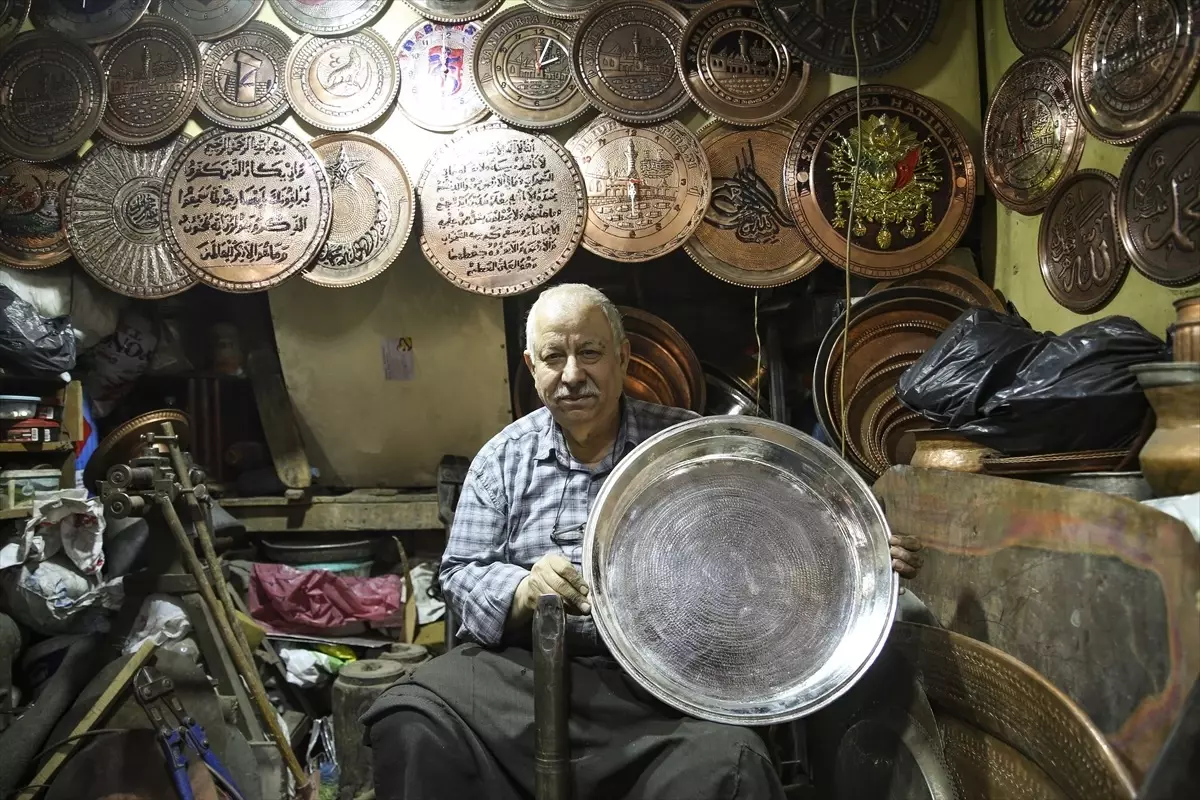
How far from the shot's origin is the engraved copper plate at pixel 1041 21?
2078 mm

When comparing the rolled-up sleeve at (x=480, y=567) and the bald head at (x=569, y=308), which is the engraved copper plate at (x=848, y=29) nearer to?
the bald head at (x=569, y=308)

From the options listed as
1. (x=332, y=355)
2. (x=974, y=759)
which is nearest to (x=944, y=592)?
(x=974, y=759)

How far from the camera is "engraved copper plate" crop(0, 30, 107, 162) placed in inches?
106

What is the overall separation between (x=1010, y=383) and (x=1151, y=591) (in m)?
0.67

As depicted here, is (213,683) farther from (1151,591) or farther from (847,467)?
(1151,591)

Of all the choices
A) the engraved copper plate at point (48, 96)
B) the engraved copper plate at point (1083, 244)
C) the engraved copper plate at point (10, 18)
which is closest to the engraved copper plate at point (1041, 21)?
the engraved copper plate at point (1083, 244)

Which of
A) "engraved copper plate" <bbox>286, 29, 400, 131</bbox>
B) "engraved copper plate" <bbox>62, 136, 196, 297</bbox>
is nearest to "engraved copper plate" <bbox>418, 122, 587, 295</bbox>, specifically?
"engraved copper plate" <bbox>286, 29, 400, 131</bbox>

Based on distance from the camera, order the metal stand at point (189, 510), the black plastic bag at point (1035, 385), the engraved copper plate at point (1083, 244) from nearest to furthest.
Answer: the black plastic bag at point (1035, 385) → the engraved copper plate at point (1083, 244) → the metal stand at point (189, 510)

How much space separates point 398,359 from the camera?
115 inches

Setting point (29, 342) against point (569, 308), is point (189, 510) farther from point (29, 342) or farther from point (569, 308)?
point (569, 308)

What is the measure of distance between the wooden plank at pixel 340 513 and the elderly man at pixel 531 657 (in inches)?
54.9

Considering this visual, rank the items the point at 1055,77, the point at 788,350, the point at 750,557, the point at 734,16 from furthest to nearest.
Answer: the point at 788,350 → the point at 734,16 → the point at 1055,77 → the point at 750,557

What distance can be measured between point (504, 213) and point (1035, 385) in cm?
174

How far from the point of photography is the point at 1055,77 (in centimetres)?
215
